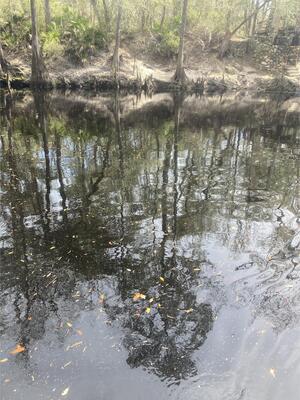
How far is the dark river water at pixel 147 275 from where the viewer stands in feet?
14.8

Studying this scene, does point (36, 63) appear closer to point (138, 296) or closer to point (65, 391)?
point (138, 296)

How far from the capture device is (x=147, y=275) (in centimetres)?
641

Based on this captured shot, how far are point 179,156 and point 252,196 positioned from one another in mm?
4180

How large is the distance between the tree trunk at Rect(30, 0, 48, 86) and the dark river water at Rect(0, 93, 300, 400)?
1781 cm

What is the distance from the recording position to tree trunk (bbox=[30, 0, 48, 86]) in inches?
1120

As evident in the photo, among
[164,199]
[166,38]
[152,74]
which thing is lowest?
[152,74]

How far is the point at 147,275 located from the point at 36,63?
88.7ft

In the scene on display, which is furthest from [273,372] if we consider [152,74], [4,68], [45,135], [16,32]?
[16,32]

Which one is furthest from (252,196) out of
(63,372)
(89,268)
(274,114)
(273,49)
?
(273,49)

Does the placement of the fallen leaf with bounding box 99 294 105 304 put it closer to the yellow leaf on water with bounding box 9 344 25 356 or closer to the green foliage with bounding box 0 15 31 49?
the yellow leaf on water with bounding box 9 344 25 356

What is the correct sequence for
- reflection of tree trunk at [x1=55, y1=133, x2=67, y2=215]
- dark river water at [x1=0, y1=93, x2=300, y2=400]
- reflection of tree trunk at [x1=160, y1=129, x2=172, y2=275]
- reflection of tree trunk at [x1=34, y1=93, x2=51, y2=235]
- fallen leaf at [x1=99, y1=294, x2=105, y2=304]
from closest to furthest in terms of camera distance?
dark river water at [x1=0, y1=93, x2=300, y2=400], fallen leaf at [x1=99, y1=294, x2=105, y2=304], reflection of tree trunk at [x1=160, y1=129, x2=172, y2=275], reflection of tree trunk at [x1=34, y1=93, x2=51, y2=235], reflection of tree trunk at [x1=55, y1=133, x2=67, y2=215]

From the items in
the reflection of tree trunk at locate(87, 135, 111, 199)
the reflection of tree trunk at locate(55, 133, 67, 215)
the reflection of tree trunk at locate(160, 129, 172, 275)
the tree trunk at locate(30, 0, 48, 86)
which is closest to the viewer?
the reflection of tree trunk at locate(160, 129, 172, 275)

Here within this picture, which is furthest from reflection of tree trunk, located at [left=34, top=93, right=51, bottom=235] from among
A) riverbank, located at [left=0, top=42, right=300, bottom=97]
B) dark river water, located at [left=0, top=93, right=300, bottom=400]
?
riverbank, located at [left=0, top=42, right=300, bottom=97]

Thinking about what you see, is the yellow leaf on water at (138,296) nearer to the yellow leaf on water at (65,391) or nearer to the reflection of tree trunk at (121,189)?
the reflection of tree trunk at (121,189)
